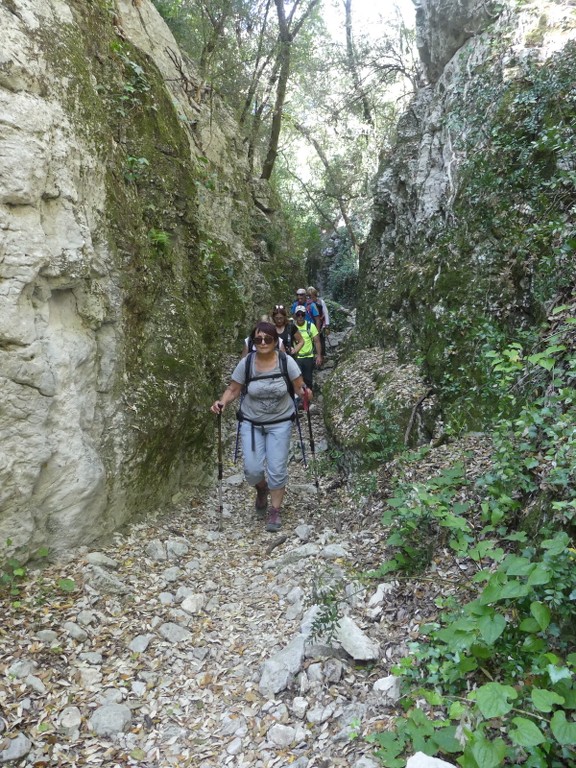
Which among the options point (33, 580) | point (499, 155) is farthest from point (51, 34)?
point (499, 155)

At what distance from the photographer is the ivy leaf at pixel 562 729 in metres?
2.20

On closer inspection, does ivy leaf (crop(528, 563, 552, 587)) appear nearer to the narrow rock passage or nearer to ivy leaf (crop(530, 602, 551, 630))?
ivy leaf (crop(530, 602, 551, 630))

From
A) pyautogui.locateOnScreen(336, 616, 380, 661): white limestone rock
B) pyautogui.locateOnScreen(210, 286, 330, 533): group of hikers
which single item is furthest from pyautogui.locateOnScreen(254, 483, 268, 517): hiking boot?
pyautogui.locateOnScreen(336, 616, 380, 661): white limestone rock

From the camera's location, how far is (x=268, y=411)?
6297 mm

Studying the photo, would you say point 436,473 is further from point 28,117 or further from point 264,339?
point 28,117

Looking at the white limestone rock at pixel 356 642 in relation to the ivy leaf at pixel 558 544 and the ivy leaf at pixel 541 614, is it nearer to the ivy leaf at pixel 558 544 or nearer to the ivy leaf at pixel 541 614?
the ivy leaf at pixel 541 614

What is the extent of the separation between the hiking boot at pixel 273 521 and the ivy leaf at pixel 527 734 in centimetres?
417

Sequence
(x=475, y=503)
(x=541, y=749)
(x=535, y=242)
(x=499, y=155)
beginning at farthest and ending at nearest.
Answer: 1. (x=499, y=155)
2. (x=535, y=242)
3. (x=475, y=503)
4. (x=541, y=749)

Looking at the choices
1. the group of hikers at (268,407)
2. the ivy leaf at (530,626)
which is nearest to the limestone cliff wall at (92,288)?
the group of hikers at (268,407)

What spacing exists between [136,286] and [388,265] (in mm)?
6848

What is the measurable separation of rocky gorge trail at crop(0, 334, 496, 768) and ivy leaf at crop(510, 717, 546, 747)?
93 centimetres

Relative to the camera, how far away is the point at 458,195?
823 cm

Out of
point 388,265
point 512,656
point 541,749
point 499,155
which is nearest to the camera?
point 541,749

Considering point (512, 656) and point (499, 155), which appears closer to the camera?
point (512, 656)
